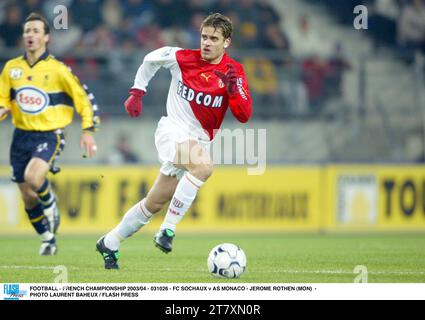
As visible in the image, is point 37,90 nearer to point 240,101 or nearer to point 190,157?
point 190,157

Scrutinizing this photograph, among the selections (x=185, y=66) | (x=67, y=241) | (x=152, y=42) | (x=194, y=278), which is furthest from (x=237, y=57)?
(x=194, y=278)

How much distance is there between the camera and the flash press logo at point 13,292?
716 centimetres

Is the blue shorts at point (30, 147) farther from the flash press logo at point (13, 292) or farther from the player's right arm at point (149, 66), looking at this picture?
the flash press logo at point (13, 292)

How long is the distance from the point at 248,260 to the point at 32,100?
299 cm

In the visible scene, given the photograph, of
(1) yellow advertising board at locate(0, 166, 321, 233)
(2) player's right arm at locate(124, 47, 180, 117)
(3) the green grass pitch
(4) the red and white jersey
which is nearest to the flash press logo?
(3) the green grass pitch

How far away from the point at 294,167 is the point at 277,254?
5.54 metres

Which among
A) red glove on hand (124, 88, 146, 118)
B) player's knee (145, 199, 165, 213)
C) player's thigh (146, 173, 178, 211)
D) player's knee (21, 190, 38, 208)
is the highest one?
red glove on hand (124, 88, 146, 118)

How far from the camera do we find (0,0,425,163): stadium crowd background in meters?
17.1

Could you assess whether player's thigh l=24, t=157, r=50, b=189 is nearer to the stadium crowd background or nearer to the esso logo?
the esso logo

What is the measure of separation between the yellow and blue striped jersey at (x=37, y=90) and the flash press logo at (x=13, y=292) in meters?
3.66

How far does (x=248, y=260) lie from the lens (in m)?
10.3

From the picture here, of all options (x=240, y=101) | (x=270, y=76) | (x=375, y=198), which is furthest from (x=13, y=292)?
(x=270, y=76)

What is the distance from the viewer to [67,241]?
13.8m

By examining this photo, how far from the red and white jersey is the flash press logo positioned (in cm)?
251
